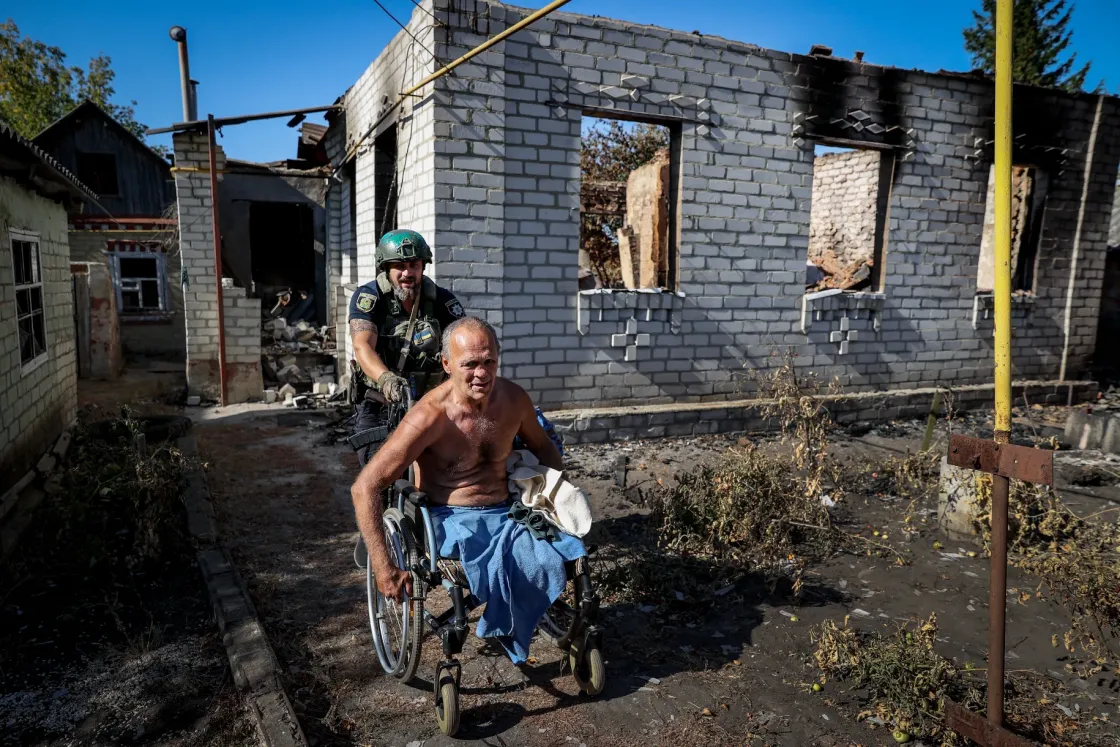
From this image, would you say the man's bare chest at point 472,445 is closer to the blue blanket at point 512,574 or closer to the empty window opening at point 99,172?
the blue blanket at point 512,574

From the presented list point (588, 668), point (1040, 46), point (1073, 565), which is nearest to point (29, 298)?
point (588, 668)

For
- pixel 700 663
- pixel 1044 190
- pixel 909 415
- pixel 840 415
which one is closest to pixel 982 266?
pixel 1044 190

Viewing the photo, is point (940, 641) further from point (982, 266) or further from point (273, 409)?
point (982, 266)

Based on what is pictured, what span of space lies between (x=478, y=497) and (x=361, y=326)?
150 centimetres

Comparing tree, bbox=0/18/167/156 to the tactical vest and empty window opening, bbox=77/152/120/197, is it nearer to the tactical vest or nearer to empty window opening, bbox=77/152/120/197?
empty window opening, bbox=77/152/120/197

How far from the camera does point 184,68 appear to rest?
15.6 m

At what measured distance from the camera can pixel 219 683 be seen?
306cm

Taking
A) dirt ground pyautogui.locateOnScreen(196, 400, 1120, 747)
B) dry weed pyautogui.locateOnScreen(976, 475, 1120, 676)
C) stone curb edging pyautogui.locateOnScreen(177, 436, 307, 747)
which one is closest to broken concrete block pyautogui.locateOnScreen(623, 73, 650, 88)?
dirt ground pyautogui.locateOnScreen(196, 400, 1120, 747)

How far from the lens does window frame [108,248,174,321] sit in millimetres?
14781

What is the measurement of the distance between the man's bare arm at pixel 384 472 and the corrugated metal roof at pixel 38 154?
12.6ft

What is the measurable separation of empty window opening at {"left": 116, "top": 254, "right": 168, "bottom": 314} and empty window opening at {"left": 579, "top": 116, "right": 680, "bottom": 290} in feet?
31.4

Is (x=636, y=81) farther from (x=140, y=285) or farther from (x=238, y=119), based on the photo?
(x=140, y=285)

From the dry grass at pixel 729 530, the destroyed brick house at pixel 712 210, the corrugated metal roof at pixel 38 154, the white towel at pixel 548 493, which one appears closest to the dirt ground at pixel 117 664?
the white towel at pixel 548 493

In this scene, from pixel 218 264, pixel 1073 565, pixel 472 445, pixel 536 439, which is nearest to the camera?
pixel 472 445
